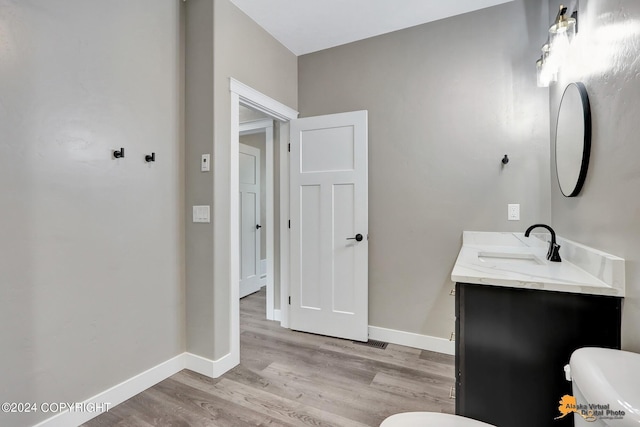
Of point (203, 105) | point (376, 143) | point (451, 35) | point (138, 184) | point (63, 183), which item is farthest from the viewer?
point (376, 143)

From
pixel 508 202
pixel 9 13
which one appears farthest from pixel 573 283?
pixel 9 13

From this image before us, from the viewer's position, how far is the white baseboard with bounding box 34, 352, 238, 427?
1.61 metres

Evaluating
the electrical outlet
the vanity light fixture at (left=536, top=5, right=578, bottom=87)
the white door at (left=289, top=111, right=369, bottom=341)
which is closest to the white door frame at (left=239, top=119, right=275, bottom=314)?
the white door at (left=289, top=111, right=369, bottom=341)

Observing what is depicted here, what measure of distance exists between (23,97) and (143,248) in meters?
0.99

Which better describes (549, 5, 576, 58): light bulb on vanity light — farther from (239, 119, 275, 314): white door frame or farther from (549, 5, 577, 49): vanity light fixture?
(239, 119, 275, 314): white door frame

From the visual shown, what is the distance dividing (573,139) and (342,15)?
187 cm

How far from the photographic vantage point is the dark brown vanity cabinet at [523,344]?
1150 mm

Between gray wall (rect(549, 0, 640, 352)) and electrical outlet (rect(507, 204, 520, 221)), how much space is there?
1.92ft

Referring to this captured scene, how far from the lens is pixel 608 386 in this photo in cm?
66

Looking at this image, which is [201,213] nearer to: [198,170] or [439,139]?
[198,170]

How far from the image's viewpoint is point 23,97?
1451 millimetres

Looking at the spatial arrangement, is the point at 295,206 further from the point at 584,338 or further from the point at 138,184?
the point at 584,338

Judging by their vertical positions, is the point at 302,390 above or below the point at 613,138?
below

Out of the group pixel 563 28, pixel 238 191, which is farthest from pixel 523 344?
pixel 238 191
